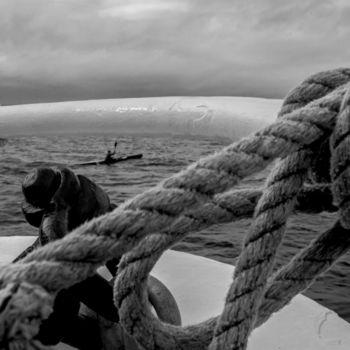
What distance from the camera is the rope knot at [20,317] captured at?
425 millimetres

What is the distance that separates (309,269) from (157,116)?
6987 millimetres

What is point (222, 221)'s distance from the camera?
659 mm

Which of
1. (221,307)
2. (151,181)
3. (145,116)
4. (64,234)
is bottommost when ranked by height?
(151,181)

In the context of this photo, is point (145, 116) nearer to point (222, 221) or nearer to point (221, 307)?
point (221, 307)

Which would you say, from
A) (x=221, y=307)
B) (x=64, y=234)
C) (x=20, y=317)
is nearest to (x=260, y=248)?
(x=20, y=317)

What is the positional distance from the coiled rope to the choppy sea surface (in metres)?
0.14

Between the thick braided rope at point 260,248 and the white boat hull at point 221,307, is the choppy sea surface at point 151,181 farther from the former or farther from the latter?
the white boat hull at point 221,307

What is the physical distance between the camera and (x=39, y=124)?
8.50 metres

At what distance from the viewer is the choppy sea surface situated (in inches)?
117

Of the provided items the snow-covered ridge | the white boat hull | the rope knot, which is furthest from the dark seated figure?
the snow-covered ridge

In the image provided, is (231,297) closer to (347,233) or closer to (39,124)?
(347,233)

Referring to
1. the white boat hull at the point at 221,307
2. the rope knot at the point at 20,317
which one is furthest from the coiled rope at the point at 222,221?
the white boat hull at the point at 221,307

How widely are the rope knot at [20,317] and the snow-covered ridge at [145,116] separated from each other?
5.12m

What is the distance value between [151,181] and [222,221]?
560 cm
